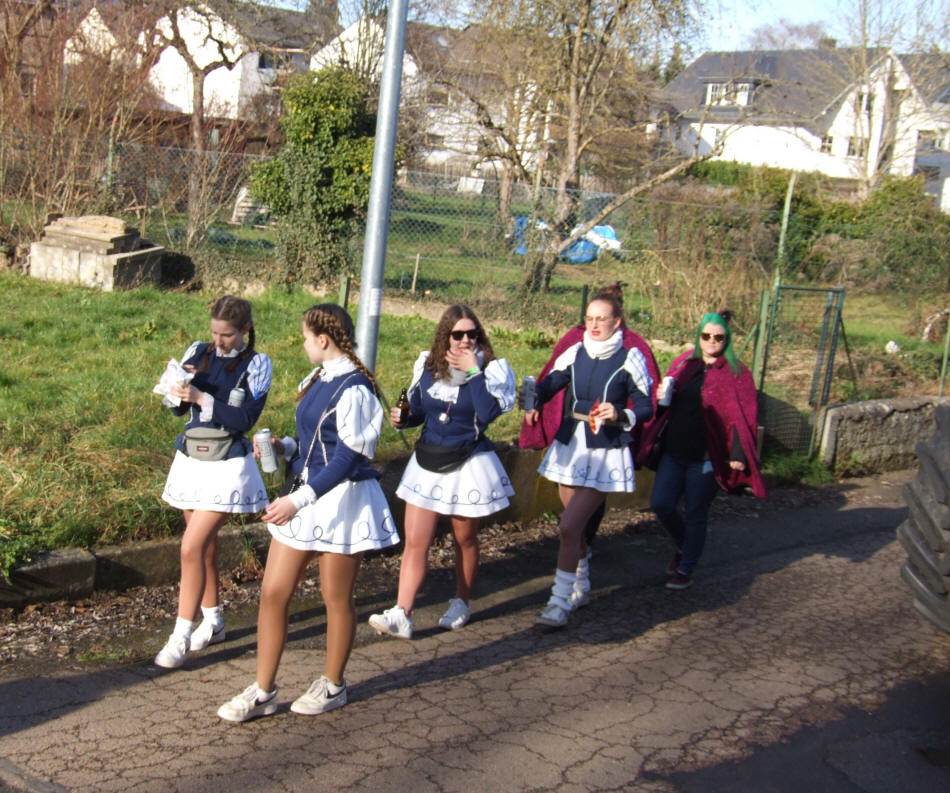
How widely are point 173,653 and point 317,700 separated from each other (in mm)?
775

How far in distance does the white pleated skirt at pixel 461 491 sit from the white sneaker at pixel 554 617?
719 mm

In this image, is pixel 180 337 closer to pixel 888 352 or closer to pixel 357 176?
pixel 357 176

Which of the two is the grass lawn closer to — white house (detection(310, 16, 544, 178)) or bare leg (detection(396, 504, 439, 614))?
bare leg (detection(396, 504, 439, 614))

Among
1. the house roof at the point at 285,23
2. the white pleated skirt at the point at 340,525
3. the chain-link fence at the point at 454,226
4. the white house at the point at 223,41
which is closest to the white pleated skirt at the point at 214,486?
the white pleated skirt at the point at 340,525

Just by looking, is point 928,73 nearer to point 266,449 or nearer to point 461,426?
point 461,426

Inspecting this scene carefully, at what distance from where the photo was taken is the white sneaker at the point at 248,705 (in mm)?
4148

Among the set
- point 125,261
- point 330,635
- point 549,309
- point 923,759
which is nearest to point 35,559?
point 330,635

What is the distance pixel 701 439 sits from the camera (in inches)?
251

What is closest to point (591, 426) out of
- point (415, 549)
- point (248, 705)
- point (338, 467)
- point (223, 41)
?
point (415, 549)

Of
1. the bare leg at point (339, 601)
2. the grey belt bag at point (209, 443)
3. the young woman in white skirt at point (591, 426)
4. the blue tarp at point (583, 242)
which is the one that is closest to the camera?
the bare leg at point (339, 601)

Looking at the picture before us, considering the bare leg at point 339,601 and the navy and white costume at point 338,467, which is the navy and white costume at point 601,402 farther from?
the bare leg at point 339,601

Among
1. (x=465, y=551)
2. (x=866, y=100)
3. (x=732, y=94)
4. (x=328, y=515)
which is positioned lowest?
(x=465, y=551)

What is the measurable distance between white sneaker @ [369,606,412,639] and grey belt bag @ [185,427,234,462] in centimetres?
122

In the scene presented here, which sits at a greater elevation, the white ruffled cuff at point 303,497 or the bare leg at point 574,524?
the white ruffled cuff at point 303,497
